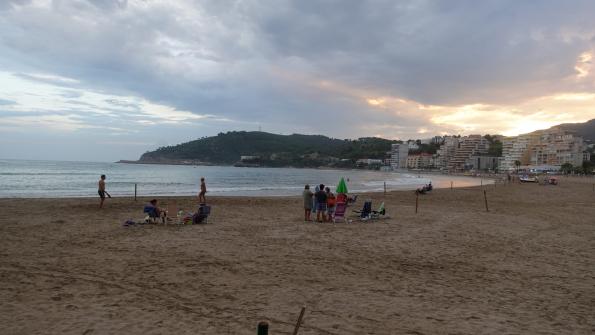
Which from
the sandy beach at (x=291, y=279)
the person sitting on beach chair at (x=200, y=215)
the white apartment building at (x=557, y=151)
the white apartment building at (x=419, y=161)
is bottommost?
the sandy beach at (x=291, y=279)

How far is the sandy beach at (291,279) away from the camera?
15.5 feet

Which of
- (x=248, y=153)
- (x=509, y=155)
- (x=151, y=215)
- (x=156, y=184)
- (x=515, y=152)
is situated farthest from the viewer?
(x=248, y=153)

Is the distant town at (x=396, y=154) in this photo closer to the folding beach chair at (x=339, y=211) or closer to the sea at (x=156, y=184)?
the sea at (x=156, y=184)

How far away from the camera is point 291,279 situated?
6555mm

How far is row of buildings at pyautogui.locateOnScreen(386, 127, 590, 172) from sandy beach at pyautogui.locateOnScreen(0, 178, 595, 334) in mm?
126772

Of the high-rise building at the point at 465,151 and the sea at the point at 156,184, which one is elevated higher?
the high-rise building at the point at 465,151

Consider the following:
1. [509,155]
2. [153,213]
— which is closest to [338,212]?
[153,213]

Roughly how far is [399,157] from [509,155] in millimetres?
49383

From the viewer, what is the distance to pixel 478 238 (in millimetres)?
10758

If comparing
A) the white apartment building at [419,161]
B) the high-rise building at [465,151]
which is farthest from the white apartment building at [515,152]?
the white apartment building at [419,161]

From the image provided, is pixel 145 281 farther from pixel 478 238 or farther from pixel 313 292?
pixel 478 238

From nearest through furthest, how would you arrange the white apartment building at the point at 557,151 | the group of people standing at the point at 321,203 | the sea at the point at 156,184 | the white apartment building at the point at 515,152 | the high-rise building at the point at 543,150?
the group of people standing at the point at 321,203 → the sea at the point at 156,184 → the white apartment building at the point at 557,151 → the high-rise building at the point at 543,150 → the white apartment building at the point at 515,152

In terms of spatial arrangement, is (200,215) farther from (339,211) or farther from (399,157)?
(399,157)

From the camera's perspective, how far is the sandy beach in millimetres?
4730
